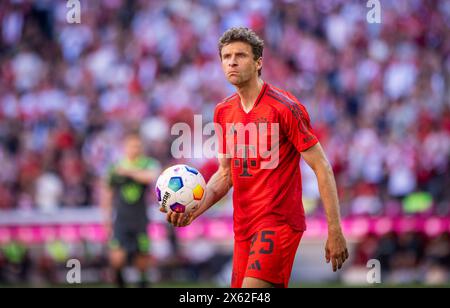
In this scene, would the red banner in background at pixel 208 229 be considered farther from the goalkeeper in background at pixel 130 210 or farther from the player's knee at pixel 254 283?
the player's knee at pixel 254 283

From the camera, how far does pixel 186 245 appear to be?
13891 mm

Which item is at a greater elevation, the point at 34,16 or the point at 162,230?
the point at 34,16

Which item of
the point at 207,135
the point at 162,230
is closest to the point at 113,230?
the point at 162,230

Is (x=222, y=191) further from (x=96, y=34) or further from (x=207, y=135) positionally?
(x=96, y=34)

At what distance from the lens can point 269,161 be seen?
6078mm

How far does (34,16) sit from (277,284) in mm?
13921

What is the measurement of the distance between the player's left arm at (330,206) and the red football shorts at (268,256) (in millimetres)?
314

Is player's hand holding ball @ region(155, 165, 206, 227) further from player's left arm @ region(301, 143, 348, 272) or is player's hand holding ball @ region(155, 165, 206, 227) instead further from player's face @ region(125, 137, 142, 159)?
player's face @ region(125, 137, 142, 159)

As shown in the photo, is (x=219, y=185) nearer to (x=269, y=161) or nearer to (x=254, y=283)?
(x=269, y=161)

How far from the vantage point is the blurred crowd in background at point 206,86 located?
1470 cm

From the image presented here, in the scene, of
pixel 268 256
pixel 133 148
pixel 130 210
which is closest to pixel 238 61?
pixel 268 256

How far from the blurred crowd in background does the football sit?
7.65 m

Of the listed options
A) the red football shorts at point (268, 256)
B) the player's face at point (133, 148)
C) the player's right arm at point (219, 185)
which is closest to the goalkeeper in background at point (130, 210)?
the player's face at point (133, 148)

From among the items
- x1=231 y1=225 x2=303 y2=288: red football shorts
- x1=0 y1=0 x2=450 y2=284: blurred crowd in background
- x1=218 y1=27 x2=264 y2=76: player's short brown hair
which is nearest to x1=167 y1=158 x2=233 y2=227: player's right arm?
x1=231 y1=225 x2=303 y2=288: red football shorts
